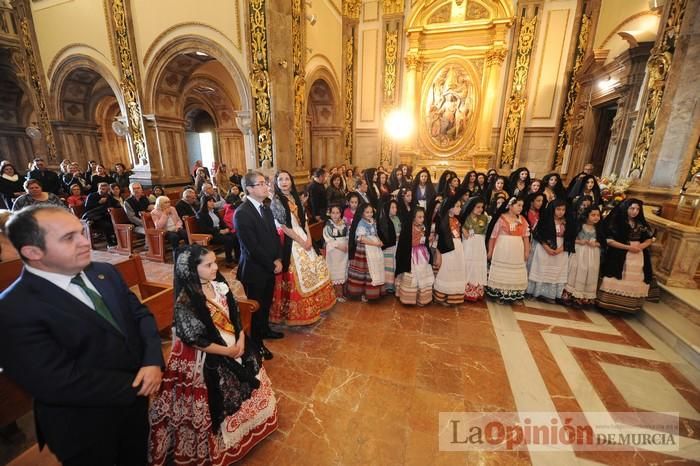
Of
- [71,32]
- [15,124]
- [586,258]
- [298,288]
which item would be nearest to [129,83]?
[71,32]

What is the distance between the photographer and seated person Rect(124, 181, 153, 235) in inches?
220

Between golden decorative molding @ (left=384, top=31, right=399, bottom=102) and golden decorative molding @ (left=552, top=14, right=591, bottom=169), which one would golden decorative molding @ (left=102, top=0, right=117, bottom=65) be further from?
golden decorative molding @ (left=552, top=14, right=591, bottom=169)

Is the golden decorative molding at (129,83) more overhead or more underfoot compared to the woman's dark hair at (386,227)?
more overhead

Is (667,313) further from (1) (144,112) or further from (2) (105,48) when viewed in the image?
(2) (105,48)

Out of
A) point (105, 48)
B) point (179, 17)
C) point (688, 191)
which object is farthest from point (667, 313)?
point (105, 48)

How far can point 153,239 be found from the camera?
5.21 metres

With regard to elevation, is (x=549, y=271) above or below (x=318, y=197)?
below

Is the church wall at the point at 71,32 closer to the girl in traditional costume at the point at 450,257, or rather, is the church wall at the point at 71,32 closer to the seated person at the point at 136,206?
the seated person at the point at 136,206

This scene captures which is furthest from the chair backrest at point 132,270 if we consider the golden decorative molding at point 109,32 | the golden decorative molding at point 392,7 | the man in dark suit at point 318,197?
the golden decorative molding at point 392,7

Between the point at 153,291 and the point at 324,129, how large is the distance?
28.8ft

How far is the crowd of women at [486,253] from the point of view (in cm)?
362

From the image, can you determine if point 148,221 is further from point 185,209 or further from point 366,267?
point 366,267

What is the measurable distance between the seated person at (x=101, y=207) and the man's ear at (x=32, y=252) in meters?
6.02

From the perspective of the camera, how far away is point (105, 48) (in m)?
7.63
